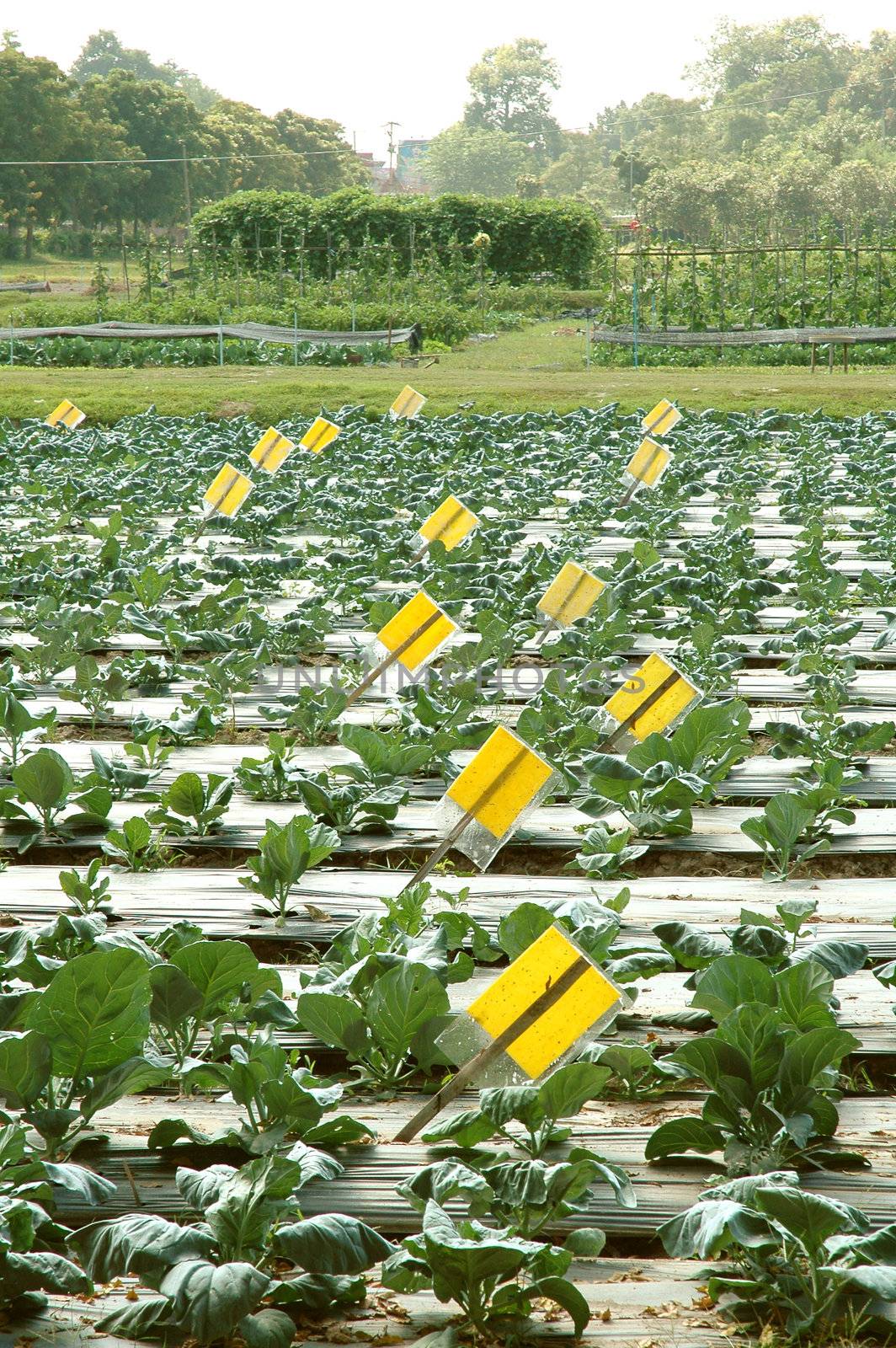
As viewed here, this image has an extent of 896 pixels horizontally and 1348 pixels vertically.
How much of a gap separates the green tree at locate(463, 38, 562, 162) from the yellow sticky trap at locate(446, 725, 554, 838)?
369 ft

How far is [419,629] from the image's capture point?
3.99 metres

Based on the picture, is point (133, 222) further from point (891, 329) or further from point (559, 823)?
point (559, 823)

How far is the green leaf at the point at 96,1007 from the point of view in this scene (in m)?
1.96

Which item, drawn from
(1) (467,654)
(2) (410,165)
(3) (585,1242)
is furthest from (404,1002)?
(2) (410,165)

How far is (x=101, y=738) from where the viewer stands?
4.50 metres

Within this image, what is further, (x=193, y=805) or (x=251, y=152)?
(x=251, y=152)

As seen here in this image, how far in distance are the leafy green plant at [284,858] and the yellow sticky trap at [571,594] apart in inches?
74.0

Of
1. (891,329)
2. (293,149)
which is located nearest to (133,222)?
(293,149)

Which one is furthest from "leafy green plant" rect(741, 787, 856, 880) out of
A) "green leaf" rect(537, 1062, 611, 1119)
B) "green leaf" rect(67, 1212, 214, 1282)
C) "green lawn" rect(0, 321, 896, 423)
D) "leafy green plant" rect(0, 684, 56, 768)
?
"green lawn" rect(0, 321, 896, 423)

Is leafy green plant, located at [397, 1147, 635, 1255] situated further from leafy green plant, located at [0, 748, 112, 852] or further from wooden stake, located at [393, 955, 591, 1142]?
leafy green plant, located at [0, 748, 112, 852]

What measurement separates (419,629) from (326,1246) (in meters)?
2.42

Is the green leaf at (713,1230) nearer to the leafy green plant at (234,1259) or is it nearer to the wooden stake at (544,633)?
the leafy green plant at (234,1259)

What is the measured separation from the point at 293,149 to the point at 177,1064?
231ft

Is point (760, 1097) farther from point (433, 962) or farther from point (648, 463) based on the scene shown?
point (648, 463)
